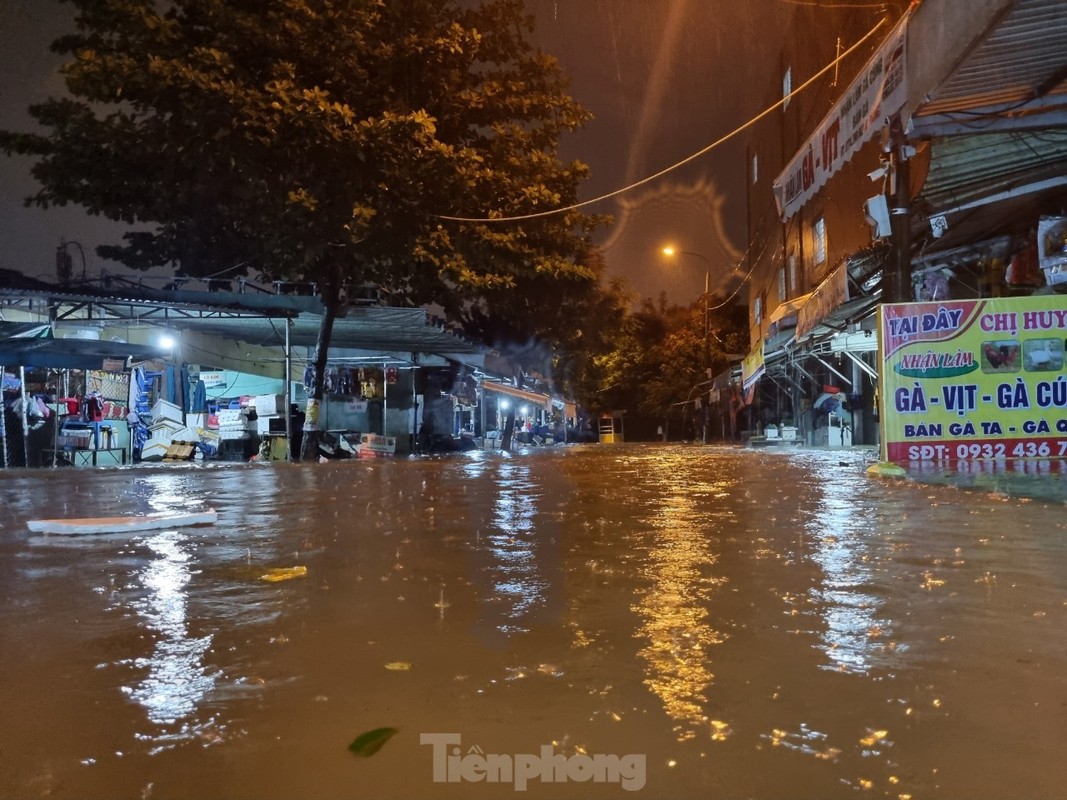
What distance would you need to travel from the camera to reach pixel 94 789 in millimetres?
2176

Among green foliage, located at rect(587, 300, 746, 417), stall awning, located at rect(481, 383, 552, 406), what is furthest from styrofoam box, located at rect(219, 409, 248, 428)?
green foliage, located at rect(587, 300, 746, 417)

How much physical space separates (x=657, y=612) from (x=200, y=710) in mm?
1930

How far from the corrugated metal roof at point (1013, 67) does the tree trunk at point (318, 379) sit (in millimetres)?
12533

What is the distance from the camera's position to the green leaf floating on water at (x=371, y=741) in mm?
2381

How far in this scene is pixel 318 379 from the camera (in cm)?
1855

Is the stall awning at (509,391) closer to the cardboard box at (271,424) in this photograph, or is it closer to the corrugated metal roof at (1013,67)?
the cardboard box at (271,424)

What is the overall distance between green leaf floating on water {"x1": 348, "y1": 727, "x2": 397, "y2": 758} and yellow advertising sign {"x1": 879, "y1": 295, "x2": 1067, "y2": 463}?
9414 mm

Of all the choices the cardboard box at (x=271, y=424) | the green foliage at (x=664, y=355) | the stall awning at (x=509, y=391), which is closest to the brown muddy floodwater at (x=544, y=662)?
the cardboard box at (x=271, y=424)

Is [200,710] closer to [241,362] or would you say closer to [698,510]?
[698,510]

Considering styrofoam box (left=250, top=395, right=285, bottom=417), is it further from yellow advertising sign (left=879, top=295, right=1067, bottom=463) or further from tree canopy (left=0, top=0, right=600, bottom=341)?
yellow advertising sign (left=879, top=295, right=1067, bottom=463)

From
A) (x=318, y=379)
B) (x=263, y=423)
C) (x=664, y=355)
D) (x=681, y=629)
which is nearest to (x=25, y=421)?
(x=263, y=423)

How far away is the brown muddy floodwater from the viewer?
2.26 m

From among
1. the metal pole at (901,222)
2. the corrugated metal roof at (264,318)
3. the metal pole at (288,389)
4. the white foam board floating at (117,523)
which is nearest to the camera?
the white foam board floating at (117,523)

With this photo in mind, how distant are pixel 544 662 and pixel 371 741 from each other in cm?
81
